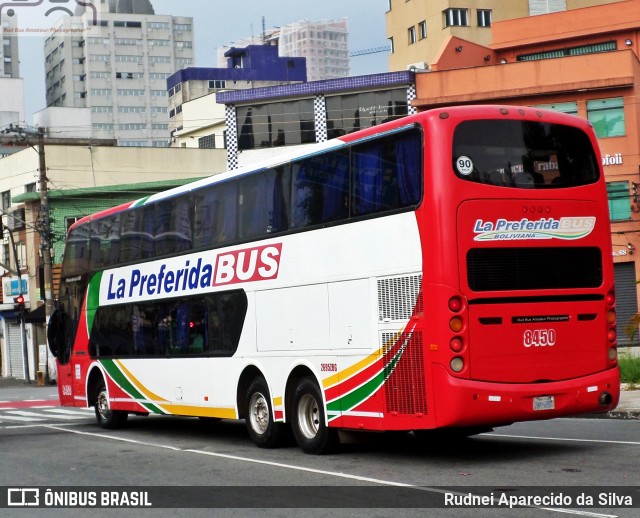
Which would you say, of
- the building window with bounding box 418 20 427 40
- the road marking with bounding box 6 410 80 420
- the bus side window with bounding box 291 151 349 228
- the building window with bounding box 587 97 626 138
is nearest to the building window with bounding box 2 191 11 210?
the building window with bounding box 418 20 427 40

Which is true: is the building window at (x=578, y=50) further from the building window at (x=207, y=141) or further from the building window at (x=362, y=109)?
the building window at (x=207, y=141)

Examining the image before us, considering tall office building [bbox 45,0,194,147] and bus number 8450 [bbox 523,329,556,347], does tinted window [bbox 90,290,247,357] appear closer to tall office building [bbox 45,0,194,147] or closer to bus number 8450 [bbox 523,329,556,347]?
Answer: bus number 8450 [bbox 523,329,556,347]

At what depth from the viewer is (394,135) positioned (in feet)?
43.5

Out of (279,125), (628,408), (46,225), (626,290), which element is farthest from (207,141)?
(628,408)

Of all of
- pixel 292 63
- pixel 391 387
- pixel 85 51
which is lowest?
pixel 391 387

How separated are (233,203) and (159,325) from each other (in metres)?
3.40

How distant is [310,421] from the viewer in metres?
15.0

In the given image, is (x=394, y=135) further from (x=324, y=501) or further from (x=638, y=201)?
(x=638, y=201)

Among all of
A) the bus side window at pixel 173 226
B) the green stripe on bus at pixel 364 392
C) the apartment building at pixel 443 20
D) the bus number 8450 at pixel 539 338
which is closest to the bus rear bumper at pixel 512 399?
the bus number 8450 at pixel 539 338

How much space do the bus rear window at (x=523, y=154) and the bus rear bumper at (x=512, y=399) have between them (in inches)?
89.8

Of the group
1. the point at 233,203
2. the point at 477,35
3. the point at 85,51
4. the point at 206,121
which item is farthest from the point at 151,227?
the point at 85,51

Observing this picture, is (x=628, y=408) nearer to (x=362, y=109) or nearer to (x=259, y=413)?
(x=259, y=413)

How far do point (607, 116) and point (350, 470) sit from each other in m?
34.3

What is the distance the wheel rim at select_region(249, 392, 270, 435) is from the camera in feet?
52.4
